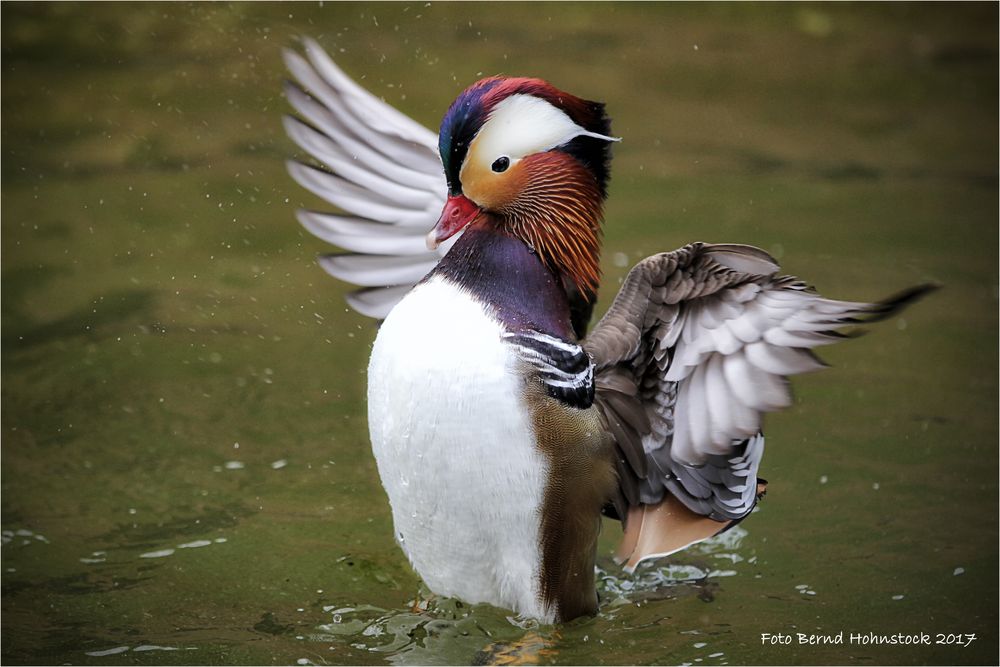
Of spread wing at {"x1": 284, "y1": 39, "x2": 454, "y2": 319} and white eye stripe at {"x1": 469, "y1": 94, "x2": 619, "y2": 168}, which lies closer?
white eye stripe at {"x1": 469, "y1": 94, "x2": 619, "y2": 168}

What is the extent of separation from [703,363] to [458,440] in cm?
65

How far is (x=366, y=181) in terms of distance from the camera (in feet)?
13.8

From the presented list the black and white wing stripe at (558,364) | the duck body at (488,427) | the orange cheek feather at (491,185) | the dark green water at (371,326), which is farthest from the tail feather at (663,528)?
the orange cheek feather at (491,185)

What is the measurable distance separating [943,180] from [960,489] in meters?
2.95

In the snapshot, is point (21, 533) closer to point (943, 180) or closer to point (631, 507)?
point (631, 507)

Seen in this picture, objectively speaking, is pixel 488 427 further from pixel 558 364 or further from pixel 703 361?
pixel 703 361

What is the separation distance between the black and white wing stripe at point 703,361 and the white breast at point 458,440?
0.34 metres

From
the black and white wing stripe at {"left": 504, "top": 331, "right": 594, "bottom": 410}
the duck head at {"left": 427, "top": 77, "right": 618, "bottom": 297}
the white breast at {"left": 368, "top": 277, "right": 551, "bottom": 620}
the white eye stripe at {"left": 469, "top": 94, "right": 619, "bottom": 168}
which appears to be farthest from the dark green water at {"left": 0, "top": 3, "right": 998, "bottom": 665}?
→ the white eye stripe at {"left": 469, "top": 94, "right": 619, "bottom": 168}

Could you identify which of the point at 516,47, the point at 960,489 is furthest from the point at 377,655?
the point at 516,47

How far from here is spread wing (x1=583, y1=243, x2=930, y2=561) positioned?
10.1ft

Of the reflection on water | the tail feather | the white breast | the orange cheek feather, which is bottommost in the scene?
the reflection on water

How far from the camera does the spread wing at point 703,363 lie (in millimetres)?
3072

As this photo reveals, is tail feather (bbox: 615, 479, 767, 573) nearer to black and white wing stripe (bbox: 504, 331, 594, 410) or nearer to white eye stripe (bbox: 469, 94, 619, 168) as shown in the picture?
black and white wing stripe (bbox: 504, 331, 594, 410)

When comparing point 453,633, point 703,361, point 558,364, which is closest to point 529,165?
point 558,364
